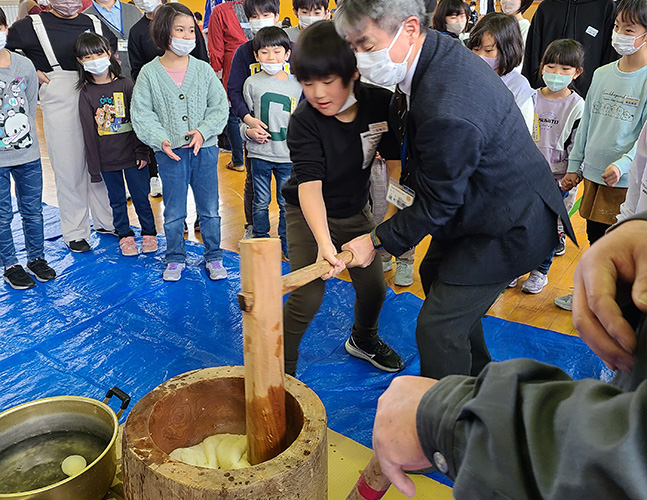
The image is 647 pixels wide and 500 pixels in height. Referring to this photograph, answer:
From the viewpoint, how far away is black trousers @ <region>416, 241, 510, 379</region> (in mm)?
1433

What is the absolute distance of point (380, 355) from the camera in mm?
2066

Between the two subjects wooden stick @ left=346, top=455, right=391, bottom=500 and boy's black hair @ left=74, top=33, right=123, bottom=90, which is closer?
wooden stick @ left=346, top=455, right=391, bottom=500

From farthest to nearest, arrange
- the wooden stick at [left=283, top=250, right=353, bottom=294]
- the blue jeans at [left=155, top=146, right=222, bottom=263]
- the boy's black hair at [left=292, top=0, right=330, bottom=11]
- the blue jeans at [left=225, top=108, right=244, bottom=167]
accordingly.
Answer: the blue jeans at [left=225, top=108, right=244, bottom=167] → the boy's black hair at [left=292, top=0, right=330, bottom=11] → the blue jeans at [left=155, top=146, right=222, bottom=263] → the wooden stick at [left=283, top=250, right=353, bottom=294]

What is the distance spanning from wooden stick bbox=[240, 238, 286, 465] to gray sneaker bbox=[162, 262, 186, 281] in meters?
1.71

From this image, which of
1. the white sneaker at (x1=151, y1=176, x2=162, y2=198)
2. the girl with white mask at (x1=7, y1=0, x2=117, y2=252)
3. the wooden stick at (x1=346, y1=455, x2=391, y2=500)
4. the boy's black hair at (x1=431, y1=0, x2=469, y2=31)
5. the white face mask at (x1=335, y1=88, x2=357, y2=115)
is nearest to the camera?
the wooden stick at (x1=346, y1=455, x2=391, y2=500)

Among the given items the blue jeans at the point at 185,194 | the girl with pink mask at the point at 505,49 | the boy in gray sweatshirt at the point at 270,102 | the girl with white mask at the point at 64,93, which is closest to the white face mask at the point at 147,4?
the girl with white mask at the point at 64,93

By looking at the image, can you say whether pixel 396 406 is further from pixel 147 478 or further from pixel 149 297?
pixel 149 297

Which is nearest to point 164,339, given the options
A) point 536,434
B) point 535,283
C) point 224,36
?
point 535,283

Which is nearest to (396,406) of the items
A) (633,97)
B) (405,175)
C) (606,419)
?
(606,419)

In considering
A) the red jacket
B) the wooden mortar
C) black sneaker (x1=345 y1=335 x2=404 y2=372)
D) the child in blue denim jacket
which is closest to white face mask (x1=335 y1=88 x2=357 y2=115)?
the wooden mortar

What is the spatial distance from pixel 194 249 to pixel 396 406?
2.61 m

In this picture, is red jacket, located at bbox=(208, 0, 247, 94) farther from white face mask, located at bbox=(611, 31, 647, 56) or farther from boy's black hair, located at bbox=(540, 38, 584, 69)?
white face mask, located at bbox=(611, 31, 647, 56)

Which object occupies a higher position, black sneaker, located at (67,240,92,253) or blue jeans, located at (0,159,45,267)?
blue jeans, located at (0,159,45,267)

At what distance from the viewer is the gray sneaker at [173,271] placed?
2.71 metres
